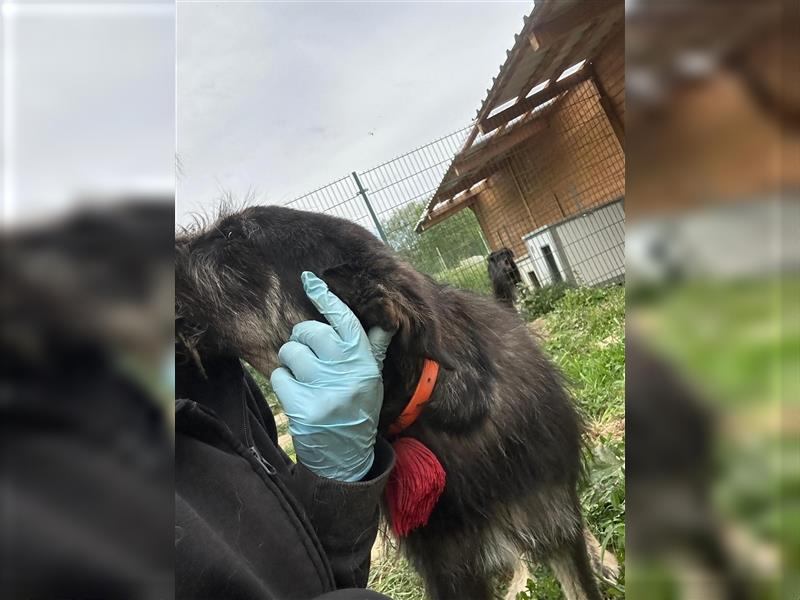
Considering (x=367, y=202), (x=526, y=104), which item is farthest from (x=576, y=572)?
(x=526, y=104)

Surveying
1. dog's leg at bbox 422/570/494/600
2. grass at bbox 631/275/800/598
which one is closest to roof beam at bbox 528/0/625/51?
grass at bbox 631/275/800/598

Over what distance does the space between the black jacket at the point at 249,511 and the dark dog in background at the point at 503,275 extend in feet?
6.14

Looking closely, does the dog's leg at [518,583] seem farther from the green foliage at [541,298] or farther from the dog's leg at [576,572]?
the green foliage at [541,298]

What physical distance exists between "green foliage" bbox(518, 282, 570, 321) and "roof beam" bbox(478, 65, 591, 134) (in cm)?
Result: 132

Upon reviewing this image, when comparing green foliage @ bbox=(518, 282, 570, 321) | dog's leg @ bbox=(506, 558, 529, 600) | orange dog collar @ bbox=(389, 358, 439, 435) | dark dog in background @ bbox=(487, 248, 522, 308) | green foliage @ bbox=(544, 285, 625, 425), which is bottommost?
dog's leg @ bbox=(506, 558, 529, 600)

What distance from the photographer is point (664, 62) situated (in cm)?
36

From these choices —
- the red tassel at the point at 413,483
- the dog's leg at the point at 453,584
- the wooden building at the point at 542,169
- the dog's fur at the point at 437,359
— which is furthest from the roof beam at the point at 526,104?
the dog's leg at the point at 453,584

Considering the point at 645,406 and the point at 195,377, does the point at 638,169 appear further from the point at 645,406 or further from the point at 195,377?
the point at 195,377

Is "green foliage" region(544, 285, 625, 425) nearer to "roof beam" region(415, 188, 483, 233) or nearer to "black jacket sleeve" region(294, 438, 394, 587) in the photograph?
"roof beam" region(415, 188, 483, 233)

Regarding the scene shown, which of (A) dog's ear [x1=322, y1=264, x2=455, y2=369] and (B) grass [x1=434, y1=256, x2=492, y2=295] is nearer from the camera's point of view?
(A) dog's ear [x1=322, y1=264, x2=455, y2=369]

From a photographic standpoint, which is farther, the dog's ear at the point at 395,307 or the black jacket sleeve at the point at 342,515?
the dog's ear at the point at 395,307

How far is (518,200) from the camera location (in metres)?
4.27

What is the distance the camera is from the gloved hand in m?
1.91

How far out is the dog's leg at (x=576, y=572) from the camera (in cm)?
284
